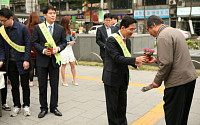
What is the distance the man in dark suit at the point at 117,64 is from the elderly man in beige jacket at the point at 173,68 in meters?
0.32

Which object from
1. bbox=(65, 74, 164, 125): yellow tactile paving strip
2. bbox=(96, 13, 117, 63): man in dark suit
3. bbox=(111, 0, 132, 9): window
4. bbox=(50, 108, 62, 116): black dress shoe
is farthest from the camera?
bbox=(111, 0, 132, 9): window

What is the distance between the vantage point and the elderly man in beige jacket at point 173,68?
2719 millimetres

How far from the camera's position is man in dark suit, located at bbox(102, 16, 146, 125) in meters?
3.10

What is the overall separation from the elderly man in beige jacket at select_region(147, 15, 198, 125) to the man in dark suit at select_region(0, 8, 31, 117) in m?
2.43

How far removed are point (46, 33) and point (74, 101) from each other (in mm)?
1747

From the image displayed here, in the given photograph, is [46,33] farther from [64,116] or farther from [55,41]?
[64,116]

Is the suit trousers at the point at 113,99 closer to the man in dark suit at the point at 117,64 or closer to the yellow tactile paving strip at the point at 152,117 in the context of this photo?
the man in dark suit at the point at 117,64

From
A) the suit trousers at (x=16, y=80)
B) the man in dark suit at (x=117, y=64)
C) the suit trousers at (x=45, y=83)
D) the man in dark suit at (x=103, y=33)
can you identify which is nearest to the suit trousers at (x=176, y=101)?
the man in dark suit at (x=117, y=64)

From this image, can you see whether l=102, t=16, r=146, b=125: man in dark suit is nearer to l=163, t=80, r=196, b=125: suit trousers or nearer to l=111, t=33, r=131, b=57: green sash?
l=111, t=33, r=131, b=57: green sash

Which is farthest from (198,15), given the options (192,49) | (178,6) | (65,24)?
(65,24)

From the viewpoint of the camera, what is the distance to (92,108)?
15.3ft

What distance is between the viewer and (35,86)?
259 inches

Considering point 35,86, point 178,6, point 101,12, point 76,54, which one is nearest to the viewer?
point 35,86

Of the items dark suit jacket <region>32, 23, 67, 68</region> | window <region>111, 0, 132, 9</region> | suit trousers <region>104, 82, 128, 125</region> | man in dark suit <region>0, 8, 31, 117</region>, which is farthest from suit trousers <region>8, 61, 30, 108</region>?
window <region>111, 0, 132, 9</region>
